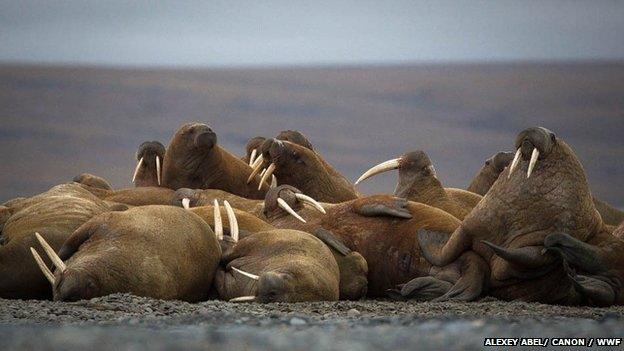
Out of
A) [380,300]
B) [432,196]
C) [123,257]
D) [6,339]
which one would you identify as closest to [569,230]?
[380,300]

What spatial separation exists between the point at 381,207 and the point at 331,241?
0.76 meters

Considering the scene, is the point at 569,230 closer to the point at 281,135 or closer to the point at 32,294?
the point at 32,294

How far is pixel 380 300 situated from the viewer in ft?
32.3

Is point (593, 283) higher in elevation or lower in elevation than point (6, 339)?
lower

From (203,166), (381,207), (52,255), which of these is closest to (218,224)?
(381,207)

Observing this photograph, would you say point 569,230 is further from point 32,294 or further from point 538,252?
point 32,294

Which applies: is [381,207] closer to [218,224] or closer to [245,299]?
[218,224]

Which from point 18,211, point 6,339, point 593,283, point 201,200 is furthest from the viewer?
point 201,200

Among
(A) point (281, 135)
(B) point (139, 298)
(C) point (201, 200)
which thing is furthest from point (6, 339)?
(A) point (281, 135)

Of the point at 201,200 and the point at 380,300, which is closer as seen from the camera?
the point at 380,300

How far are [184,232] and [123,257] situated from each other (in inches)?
22.2

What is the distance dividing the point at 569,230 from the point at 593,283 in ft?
1.40

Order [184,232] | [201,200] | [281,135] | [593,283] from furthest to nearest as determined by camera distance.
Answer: [281,135] → [201,200] → [593,283] → [184,232]

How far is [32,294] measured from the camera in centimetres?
905
